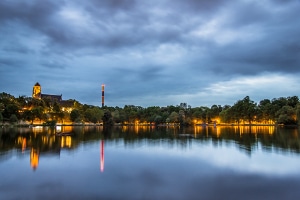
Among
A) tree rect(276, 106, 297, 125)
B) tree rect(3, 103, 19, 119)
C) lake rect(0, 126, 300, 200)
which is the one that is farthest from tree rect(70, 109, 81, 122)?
lake rect(0, 126, 300, 200)

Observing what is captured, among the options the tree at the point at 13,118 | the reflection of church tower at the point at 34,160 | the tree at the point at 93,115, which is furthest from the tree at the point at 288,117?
the reflection of church tower at the point at 34,160

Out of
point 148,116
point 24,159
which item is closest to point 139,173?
point 24,159

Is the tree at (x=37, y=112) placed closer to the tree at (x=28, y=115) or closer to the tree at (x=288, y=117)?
the tree at (x=28, y=115)

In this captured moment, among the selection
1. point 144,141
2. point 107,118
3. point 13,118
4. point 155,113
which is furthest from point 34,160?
point 155,113

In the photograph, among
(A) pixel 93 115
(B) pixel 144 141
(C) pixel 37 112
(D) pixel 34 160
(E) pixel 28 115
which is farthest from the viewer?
(A) pixel 93 115

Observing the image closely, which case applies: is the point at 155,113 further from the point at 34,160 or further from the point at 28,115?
the point at 34,160

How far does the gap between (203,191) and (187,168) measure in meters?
6.43

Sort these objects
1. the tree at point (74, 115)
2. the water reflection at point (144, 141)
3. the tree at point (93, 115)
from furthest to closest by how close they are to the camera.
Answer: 1. the tree at point (93, 115)
2. the tree at point (74, 115)
3. the water reflection at point (144, 141)

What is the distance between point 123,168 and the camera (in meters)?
20.7

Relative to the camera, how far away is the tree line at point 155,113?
4267 inches

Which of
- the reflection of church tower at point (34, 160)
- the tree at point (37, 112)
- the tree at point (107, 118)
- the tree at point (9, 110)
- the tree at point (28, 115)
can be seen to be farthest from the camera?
the tree at point (107, 118)

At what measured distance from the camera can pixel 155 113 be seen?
17825 cm

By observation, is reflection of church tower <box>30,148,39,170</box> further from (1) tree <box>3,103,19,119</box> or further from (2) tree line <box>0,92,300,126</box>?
(1) tree <box>3,103,19,119</box>

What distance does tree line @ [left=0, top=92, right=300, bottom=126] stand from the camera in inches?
4267
